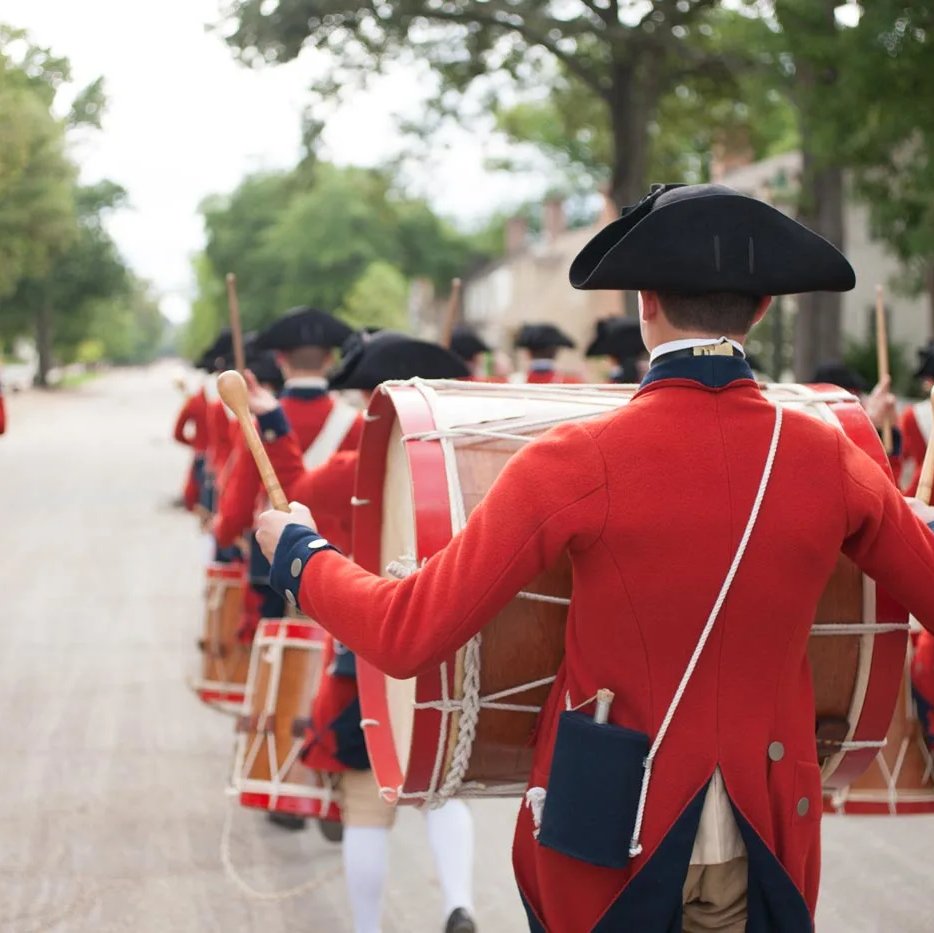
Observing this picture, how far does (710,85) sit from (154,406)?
117ft

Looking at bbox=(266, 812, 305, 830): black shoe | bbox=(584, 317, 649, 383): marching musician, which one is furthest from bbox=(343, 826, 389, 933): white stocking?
bbox=(584, 317, 649, 383): marching musician

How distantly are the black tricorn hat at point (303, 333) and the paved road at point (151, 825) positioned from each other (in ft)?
6.19

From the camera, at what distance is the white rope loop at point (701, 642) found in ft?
8.20

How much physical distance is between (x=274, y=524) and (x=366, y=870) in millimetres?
1857

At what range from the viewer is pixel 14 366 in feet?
317

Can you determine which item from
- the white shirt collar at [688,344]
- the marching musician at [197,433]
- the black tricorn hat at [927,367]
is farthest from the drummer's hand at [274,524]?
the marching musician at [197,433]

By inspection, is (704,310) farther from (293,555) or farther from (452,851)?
(452,851)

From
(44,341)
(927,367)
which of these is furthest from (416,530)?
(44,341)

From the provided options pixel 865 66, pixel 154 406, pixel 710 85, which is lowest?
pixel 154 406

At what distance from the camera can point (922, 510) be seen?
291 centimetres

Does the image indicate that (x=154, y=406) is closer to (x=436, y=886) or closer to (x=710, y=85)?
(x=710, y=85)

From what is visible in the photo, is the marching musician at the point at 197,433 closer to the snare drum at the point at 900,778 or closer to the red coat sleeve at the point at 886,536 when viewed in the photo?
the snare drum at the point at 900,778

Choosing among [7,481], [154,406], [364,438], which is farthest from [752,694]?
[154,406]

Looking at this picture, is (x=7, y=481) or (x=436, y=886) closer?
(x=436, y=886)
